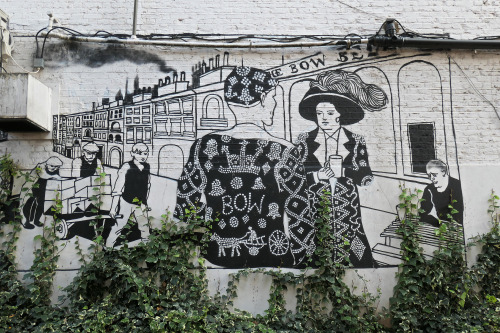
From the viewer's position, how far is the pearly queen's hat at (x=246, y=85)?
261 inches

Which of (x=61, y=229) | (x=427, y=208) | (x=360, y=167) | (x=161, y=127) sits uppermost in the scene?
(x=161, y=127)

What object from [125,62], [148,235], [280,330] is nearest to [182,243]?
[148,235]

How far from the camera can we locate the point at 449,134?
657 centimetres

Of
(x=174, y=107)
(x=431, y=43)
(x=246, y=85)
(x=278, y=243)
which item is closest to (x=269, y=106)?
(x=246, y=85)

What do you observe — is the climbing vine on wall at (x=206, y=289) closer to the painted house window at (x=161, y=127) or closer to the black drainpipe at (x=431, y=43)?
the painted house window at (x=161, y=127)

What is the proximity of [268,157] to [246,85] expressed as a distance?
1.11 metres

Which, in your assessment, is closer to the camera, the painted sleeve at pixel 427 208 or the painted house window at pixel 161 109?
the painted sleeve at pixel 427 208

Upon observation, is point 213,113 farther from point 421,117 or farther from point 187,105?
point 421,117

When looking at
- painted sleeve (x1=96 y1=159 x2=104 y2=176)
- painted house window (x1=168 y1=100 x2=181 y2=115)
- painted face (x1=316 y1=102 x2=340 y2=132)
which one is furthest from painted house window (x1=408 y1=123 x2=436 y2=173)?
painted sleeve (x1=96 y1=159 x2=104 y2=176)

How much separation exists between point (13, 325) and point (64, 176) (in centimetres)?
198

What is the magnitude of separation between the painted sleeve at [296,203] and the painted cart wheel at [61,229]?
2.97 m

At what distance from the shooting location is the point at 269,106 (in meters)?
6.60

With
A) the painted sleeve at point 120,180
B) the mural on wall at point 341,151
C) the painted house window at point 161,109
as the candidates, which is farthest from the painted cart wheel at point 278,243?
the painted house window at point 161,109

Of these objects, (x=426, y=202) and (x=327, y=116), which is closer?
(x=426, y=202)
